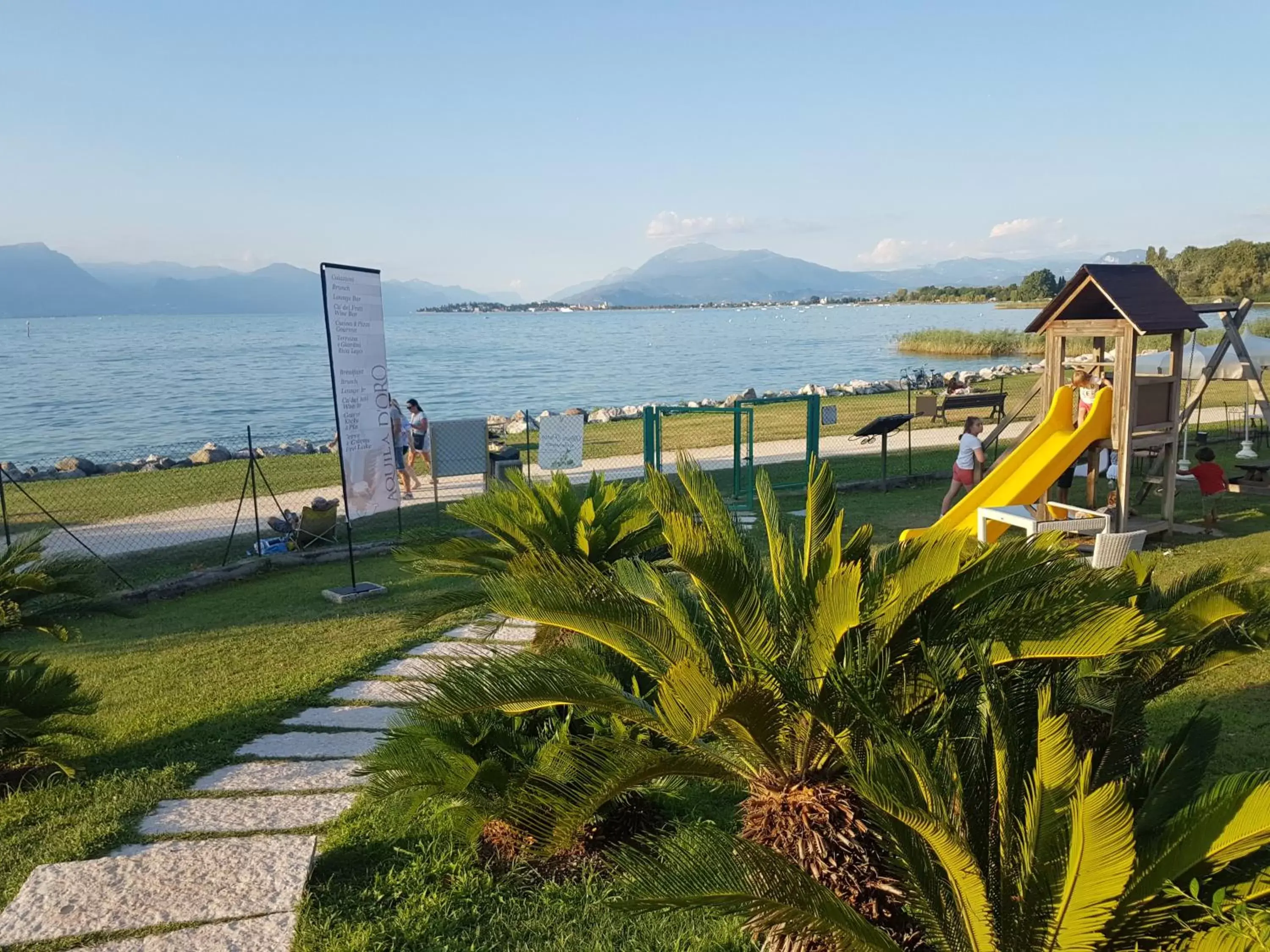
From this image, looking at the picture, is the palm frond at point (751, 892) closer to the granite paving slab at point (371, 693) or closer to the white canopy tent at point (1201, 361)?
the granite paving slab at point (371, 693)

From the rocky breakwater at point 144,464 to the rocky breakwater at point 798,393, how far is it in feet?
17.8

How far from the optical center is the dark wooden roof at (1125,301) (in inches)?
443

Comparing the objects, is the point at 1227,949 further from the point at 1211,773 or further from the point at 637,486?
the point at 637,486

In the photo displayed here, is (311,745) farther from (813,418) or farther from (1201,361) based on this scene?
(1201,361)

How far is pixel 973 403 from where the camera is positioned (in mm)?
21734

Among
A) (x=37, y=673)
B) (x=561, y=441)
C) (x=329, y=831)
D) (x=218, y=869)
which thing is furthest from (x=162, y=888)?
(x=561, y=441)

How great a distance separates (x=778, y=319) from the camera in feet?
602

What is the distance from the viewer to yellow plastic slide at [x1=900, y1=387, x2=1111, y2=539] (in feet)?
37.2

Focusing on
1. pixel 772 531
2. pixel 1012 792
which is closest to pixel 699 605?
pixel 772 531

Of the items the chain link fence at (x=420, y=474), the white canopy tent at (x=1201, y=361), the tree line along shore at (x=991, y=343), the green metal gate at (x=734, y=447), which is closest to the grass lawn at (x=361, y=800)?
the chain link fence at (x=420, y=474)

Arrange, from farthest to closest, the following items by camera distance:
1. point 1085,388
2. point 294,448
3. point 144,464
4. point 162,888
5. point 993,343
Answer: point 993,343 < point 294,448 < point 144,464 < point 1085,388 < point 162,888

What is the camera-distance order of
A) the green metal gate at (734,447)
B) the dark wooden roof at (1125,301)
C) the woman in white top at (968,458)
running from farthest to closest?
the green metal gate at (734,447) → the woman in white top at (968,458) → the dark wooden roof at (1125,301)

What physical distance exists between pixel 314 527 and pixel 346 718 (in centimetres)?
625

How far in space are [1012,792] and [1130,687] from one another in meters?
1.19
